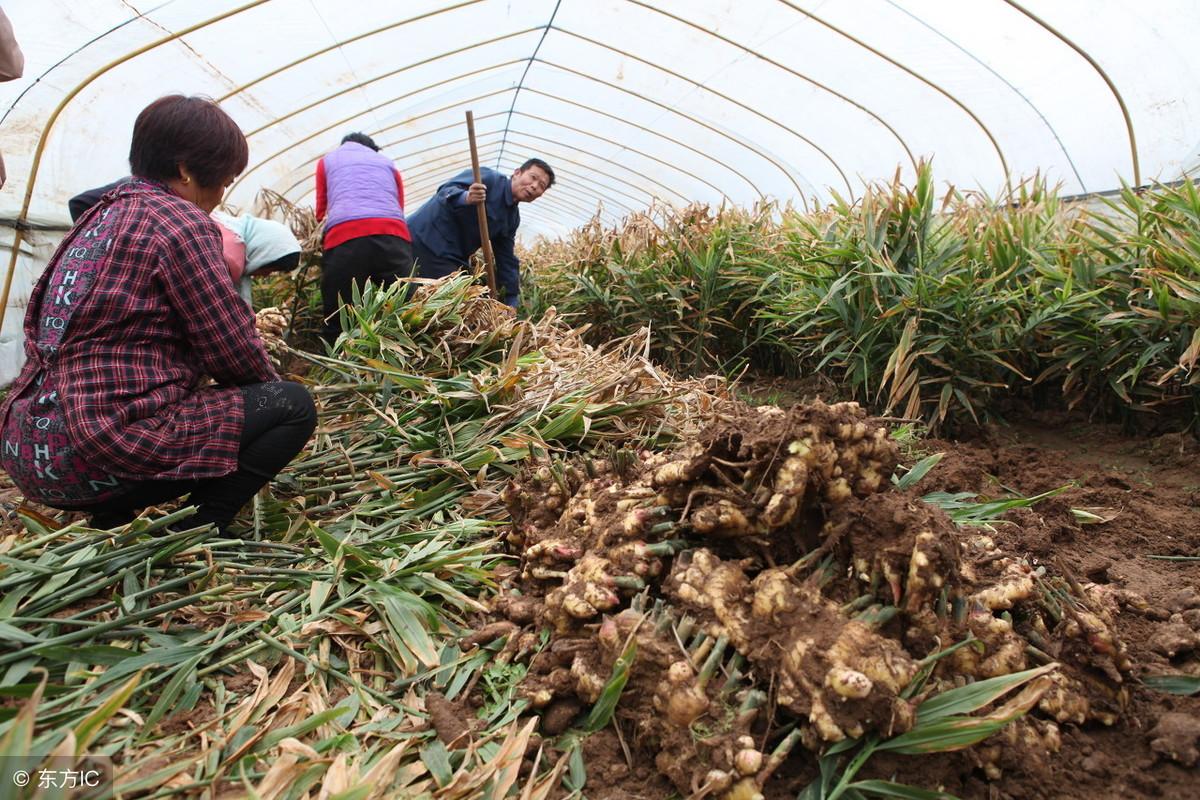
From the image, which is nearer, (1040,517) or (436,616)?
(436,616)

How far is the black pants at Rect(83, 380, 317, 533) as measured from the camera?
6.57ft

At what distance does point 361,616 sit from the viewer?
64.5 inches

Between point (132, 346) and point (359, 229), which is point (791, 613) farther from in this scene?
point (359, 229)

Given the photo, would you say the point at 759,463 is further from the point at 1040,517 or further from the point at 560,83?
the point at 560,83

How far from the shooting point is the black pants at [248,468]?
6.57 feet

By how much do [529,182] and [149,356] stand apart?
3.53m

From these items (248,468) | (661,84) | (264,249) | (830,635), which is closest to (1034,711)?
(830,635)

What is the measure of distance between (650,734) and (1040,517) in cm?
136

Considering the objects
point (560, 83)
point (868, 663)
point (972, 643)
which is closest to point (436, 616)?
point (868, 663)

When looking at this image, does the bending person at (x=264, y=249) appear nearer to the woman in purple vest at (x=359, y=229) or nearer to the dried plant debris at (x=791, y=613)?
the woman in purple vest at (x=359, y=229)

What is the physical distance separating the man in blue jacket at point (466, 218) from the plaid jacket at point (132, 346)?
3.16 metres

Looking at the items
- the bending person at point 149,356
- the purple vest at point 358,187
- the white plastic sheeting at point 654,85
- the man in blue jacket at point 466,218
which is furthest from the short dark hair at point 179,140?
the white plastic sheeting at point 654,85

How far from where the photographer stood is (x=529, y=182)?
5062mm

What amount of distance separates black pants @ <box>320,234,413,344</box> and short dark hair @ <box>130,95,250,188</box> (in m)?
1.93
